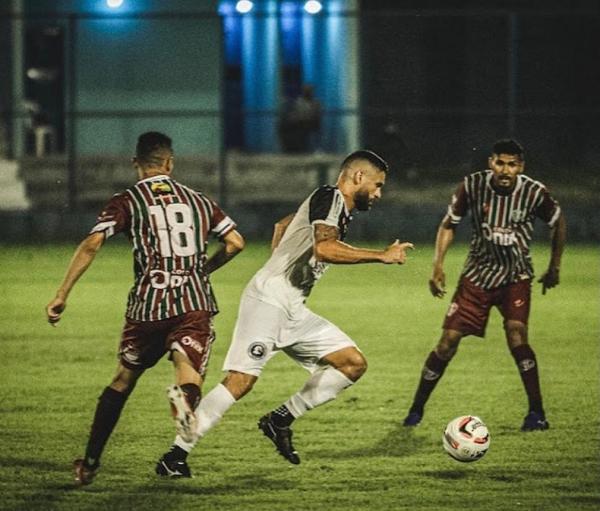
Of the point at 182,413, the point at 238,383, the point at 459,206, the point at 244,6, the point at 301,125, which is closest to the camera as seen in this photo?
the point at 182,413

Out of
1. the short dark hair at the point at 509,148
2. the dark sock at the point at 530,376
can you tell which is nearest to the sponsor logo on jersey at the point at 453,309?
the dark sock at the point at 530,376

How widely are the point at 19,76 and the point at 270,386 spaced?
54.6 ft

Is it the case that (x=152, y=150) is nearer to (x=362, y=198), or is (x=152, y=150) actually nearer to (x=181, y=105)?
(x=362, y=198)

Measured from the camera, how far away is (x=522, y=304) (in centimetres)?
970

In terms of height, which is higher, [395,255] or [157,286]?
[395,255]

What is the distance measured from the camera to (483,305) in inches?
383

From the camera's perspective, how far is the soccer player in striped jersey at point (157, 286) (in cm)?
773

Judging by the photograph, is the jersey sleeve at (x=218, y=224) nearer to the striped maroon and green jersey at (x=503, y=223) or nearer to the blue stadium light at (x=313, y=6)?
the striped maroon and green jersey at (x=503, y=223)

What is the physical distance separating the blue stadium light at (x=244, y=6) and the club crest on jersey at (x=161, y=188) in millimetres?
21817

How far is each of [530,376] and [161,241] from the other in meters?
2.98

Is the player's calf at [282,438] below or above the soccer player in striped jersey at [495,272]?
below

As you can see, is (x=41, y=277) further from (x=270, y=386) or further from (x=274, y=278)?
(x=274, y=278)

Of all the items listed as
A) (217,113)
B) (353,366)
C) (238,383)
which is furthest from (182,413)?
(217,113)

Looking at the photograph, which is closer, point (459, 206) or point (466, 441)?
point (466, 441)
